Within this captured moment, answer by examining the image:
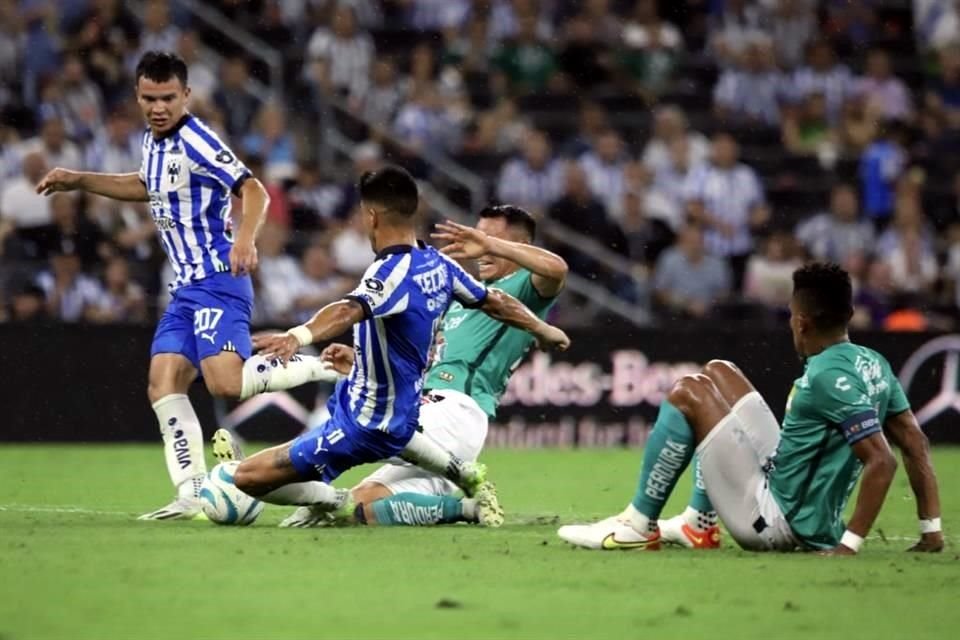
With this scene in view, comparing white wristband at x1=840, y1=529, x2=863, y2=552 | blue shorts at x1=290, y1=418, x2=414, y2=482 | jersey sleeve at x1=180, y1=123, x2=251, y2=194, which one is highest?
jersey sleeve at x1=180, y1=123, x2=251, y2=194

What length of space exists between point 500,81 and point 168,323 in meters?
11.4

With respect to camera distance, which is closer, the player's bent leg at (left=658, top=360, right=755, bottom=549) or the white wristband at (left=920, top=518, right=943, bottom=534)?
the white wristband at (left=920, top=518, right=943, bottom=534)

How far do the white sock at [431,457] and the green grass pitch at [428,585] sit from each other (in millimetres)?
319

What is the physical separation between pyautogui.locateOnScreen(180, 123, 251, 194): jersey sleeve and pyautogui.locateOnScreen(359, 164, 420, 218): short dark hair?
3.87 feet

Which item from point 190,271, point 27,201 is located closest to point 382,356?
point 190,271

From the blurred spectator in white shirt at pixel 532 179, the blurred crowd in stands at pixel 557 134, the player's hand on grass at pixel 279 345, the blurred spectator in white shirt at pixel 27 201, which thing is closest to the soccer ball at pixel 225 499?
the player's hand on grass at pixel 279 345

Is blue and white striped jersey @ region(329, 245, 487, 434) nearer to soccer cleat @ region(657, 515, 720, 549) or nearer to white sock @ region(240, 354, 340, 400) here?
white sock @ region(240, 354, 340, 400)

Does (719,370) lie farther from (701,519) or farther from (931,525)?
(931,525)

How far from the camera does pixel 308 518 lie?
9.23 m

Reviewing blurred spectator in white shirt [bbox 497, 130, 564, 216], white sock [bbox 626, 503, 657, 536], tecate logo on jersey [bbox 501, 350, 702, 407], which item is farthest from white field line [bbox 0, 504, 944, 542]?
blurred spectator in white shirt [bbox 497, 130, 564, 216]

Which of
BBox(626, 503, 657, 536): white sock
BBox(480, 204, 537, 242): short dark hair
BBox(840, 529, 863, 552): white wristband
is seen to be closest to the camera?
BBox(840, 529, 863, 552): white wristband

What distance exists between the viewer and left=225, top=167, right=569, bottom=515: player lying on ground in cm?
864

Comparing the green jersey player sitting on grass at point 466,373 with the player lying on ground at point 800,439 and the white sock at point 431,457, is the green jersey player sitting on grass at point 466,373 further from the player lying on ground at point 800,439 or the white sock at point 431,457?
the player lying on ground at point 800,439

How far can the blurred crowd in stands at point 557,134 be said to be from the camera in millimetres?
17547
